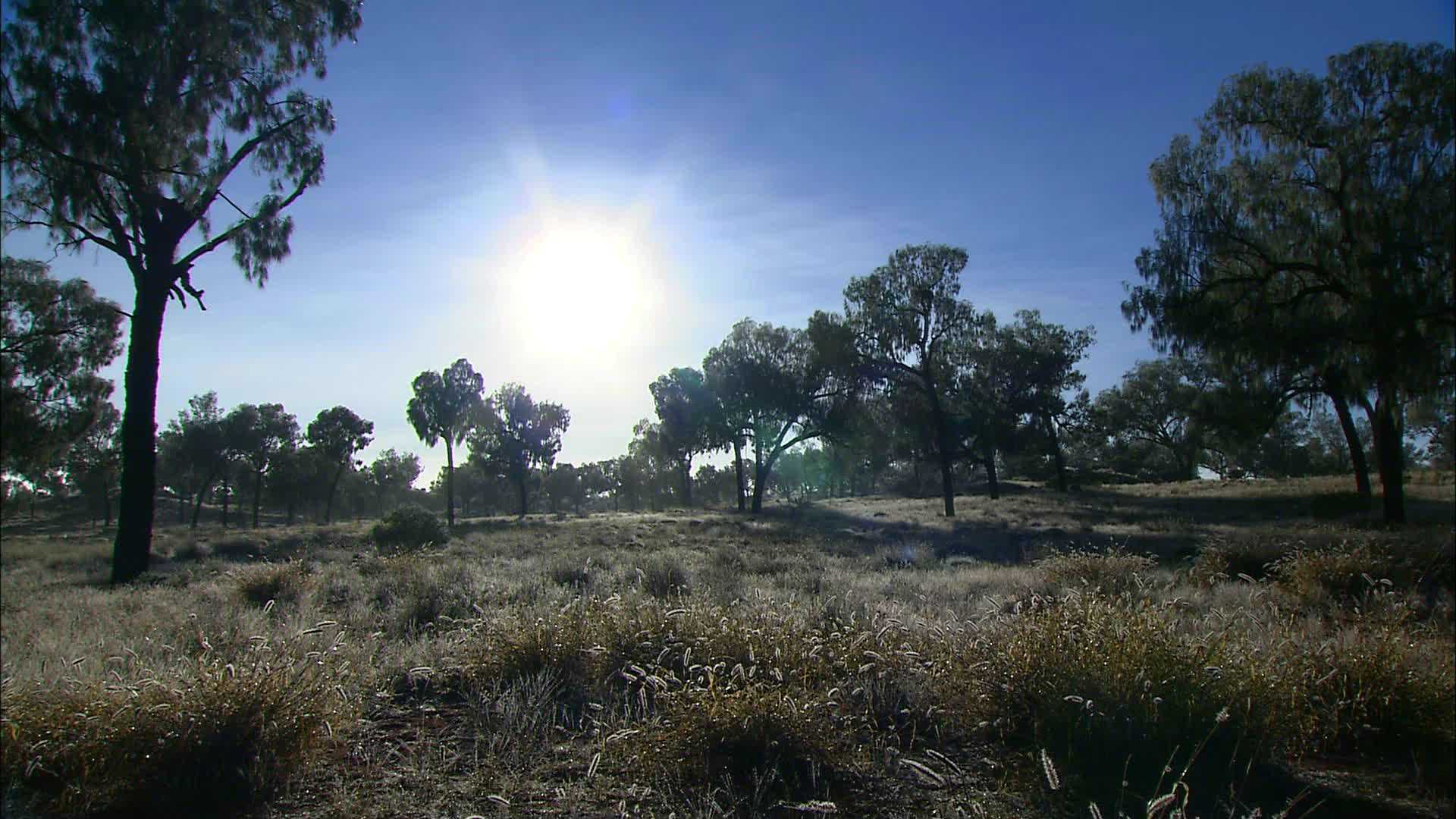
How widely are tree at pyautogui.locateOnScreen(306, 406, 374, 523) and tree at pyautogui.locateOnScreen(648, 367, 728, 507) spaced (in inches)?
1249

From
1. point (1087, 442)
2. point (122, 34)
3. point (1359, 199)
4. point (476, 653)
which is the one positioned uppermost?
point (122, 34)

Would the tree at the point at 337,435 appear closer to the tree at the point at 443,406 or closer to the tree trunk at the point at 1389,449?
the tree at the point at 443,406

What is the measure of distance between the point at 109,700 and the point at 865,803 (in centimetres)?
379

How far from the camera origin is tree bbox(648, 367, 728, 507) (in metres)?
44.6

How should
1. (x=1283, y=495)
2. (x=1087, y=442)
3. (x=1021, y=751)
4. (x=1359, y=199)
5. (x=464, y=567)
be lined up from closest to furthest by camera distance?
(x=1021, y=751) → (x=464, y=567) → (x=1359, y=199) → (x=1283, y=495) → (x=1087, y=442)

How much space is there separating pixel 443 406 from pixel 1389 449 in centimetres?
4962

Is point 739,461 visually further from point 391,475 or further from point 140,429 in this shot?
point 391,475

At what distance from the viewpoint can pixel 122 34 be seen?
11.1 meters

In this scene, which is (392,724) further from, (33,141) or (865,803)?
(33,141)

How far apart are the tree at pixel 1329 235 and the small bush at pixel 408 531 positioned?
21393mm

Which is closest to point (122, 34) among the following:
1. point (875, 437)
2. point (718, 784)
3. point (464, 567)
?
point (464, 567)

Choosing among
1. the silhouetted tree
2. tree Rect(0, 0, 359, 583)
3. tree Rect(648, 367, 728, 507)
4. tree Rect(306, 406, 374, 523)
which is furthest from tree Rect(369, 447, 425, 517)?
tree Rect(0, 0, 359, 583)

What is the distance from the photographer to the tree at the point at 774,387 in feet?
130

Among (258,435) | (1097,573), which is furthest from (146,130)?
(258,435)
